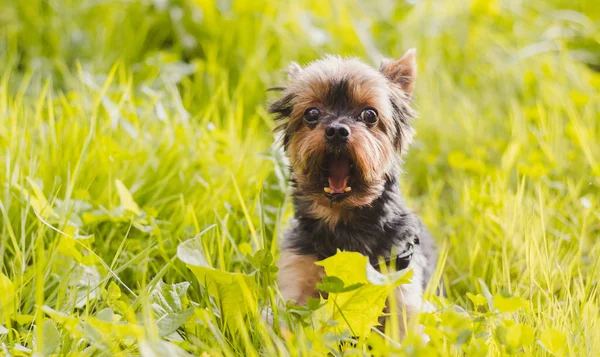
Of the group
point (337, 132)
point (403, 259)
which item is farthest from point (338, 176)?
point (403, 259)

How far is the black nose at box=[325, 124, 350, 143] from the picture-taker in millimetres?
3285

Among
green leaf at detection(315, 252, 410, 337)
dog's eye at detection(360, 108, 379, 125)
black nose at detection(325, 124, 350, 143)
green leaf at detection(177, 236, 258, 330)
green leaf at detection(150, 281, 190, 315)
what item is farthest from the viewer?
dog's eye at detection(360, 108, 379, 125)

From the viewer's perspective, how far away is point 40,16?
6047 mm

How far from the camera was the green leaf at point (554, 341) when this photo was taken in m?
2.74

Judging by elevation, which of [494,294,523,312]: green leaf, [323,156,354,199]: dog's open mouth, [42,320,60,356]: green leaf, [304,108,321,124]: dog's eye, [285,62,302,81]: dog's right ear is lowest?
[42,320,60,356]: green leaf

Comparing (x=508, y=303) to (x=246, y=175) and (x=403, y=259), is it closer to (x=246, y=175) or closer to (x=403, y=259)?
(x=403, y=259)

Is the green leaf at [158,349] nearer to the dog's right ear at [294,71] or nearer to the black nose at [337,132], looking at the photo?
the black nose at [337,132]

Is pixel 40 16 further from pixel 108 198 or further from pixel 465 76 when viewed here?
pixel 465 76

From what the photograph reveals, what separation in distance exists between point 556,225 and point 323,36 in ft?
8.70

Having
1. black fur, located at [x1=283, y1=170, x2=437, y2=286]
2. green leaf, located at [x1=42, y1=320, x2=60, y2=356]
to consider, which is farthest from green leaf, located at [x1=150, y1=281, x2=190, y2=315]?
black fur, located at [x1=283, y1=170, x2=437, y2=286]

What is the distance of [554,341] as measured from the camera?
2742 mm

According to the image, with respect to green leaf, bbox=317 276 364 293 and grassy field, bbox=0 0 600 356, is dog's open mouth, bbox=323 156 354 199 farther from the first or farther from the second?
green leaf, bbox=317 276 364 293

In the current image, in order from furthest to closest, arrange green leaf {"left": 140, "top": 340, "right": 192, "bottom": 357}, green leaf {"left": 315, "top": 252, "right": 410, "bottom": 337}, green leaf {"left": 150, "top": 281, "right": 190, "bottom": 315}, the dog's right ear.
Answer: the dog's right ear
green leaf {"left": 150, "top": 281, "right": 190, "bottom": 315}
green leaf {"left": 315, "top": 252, "right": 410, "bottom": 337}
green leaf {"left": 140, "top": 340, "right": 192, "bottom": 357}

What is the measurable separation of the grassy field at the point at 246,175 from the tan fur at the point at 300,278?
10 cm
